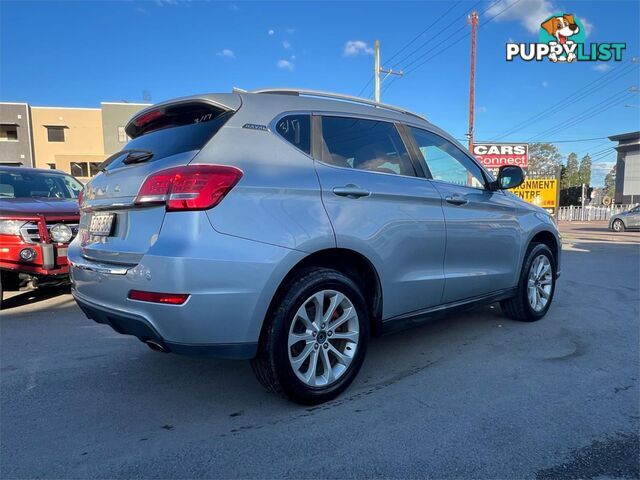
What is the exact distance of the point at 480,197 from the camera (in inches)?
157

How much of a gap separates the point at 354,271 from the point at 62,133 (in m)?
40.6

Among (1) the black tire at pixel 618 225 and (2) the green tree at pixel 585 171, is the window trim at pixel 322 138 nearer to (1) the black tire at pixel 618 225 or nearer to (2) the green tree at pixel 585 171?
(1) the black tire at pixel 618 225

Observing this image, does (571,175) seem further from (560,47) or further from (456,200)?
(456,200)

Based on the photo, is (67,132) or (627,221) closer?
(627,221)

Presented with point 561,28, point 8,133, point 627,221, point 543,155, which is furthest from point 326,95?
point 543,155

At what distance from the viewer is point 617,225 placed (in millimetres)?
22797

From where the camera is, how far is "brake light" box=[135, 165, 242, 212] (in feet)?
7.66

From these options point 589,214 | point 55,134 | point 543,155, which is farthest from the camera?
point 543,155

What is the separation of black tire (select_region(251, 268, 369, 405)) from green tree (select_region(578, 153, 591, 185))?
76015 mm

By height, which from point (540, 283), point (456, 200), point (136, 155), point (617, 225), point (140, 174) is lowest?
point (617, 225)

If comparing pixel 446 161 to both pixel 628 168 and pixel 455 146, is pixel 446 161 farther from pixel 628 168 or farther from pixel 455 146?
pixel 628 168

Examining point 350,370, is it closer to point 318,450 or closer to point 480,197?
point 318,450

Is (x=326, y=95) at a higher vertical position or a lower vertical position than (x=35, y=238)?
higher

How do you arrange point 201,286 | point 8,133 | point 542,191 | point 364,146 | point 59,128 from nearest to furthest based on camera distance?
point 201,286, point 364,146, point 542,191, point 8,133, point 59,128
